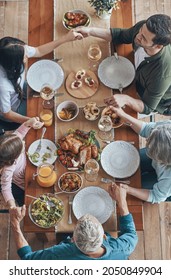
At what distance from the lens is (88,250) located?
1.98 metres

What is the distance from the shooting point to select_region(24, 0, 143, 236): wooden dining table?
2301 millimetres

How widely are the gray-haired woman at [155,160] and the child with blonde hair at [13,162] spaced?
1.79 feet

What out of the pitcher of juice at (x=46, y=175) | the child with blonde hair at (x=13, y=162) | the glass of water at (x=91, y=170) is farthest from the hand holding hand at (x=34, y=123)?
the glass of water at (x=91, y=170)

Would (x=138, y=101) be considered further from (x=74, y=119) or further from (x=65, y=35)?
(x=65, y=35)

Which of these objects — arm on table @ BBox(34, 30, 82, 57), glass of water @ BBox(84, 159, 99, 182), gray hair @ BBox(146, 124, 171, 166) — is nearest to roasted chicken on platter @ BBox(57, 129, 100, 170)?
glass of water @ BBox(84, 159, 99, 182)

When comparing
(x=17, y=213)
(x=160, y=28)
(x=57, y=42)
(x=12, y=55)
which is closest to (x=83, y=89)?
(x=57, y=42)

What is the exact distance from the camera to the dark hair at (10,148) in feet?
7.36

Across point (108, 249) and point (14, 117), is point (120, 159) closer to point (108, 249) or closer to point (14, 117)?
point (108, 249)

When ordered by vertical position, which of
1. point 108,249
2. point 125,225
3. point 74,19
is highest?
point 74,19

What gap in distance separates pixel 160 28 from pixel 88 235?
3.81 feet

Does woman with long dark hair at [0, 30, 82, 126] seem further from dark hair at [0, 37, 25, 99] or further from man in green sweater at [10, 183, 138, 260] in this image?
man in green sweater at [10, 183, 138, 260]

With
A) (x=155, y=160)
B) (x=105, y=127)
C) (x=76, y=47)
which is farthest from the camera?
(x=76, y=47)

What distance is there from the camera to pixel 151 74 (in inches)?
96.2
